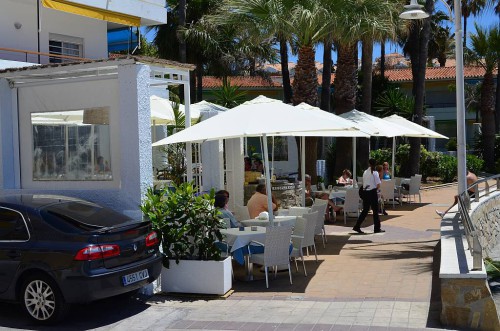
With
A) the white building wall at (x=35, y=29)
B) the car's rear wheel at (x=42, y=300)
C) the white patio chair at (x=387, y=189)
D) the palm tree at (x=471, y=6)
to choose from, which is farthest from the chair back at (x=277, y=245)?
the palm tree at (x=471, y=6)

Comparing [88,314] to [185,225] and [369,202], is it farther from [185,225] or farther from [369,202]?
[369,202]

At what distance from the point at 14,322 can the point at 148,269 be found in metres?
1.73

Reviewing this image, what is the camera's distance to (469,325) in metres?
7.33

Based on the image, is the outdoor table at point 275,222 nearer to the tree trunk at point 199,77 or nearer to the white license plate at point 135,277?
the white license plate at point 135,277

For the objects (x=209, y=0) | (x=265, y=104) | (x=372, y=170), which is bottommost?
(x=372, y=170)

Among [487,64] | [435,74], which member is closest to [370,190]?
[487,64]


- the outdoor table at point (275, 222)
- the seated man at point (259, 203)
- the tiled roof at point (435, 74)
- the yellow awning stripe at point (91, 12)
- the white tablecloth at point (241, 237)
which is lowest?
the white tablecloth at point (241, 237)

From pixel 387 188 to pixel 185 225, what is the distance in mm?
10792

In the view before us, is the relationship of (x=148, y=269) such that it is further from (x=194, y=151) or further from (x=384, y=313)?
(x=194, y=151)

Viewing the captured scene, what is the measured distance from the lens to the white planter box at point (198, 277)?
903 cm

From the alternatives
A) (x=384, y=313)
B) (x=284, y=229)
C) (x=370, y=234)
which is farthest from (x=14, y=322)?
(x=370, y=234)

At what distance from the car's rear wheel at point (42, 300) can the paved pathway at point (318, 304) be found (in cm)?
23

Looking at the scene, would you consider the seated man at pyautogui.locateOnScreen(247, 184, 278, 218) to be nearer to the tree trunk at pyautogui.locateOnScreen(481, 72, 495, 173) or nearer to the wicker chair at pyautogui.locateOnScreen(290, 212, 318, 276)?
the wicker chair at pyautogui.locateOnScreen(290, 212, 318, 276)

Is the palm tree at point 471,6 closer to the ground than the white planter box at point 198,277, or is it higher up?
higher up
